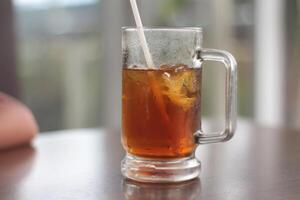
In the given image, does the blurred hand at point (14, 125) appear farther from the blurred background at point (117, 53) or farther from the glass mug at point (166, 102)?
the blurred background at point (117, 53)

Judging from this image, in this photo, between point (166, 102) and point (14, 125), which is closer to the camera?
point (166, 102)

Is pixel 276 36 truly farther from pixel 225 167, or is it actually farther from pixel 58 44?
pixel 225 167

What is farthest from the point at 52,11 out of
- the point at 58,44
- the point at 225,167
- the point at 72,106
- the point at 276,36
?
the point at 225,167

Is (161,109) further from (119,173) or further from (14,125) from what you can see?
(14,125)

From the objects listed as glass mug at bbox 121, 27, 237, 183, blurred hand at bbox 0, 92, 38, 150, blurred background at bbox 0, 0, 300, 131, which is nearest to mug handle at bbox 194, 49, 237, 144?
glass mug at bbox 121, 27, 237, 183

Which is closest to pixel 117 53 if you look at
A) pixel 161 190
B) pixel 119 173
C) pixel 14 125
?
pixel 14 125

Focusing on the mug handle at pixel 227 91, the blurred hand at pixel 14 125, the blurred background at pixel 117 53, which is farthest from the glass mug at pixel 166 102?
the blurred background at pixel 117 53
